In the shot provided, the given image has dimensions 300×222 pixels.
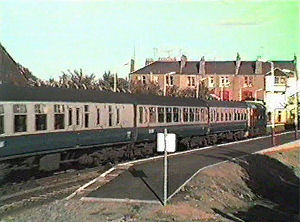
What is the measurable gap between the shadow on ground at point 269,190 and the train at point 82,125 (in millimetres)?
4875

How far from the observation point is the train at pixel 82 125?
16844mm

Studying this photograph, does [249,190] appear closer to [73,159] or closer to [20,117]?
[73,159]

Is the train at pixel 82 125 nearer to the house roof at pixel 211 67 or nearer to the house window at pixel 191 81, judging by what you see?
the house roof at pixel 211 67

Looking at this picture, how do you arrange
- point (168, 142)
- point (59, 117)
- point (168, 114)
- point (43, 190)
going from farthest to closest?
1. point (168, 114)
2. point (59, 117)
3. point (43, 190)
4. point (168, 142)

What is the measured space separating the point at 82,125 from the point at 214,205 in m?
6.82

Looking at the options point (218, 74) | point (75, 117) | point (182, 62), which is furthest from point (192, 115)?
point (182, 62)

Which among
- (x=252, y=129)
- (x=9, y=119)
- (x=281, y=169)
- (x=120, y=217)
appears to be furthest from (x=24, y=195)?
(x=252, y=129)

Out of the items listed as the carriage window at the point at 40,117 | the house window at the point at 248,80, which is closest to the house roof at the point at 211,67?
the house window at the point at 248,80

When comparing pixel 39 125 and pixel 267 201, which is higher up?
pixel 39 125

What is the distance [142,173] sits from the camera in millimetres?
19125

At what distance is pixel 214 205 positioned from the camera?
16000mm

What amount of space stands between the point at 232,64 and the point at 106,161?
8019 centimetres

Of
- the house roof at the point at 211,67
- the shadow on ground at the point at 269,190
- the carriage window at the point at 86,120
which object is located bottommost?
the shadow on ground at the point at 269,190

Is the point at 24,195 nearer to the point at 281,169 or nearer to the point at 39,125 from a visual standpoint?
the point at 39,125
